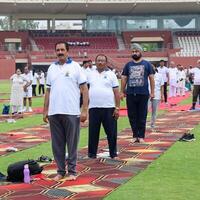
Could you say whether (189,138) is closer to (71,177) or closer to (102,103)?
(102,103)

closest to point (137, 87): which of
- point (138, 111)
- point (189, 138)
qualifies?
point (138, 111)

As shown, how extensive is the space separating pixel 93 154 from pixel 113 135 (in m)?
0.46

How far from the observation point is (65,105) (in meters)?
7.78

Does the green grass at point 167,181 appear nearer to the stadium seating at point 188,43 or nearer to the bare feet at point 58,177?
the bare feet at point 58,177

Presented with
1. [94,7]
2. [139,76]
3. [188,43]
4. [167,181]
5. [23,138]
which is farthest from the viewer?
[188,43]

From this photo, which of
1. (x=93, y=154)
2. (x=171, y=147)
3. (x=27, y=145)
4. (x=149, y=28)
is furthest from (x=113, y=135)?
(x=149, y=28)

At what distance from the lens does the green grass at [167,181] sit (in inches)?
269

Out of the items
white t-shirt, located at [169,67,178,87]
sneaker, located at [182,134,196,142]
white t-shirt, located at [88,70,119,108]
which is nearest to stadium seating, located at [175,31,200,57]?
white t-shirt, located at [169,67,178,87]

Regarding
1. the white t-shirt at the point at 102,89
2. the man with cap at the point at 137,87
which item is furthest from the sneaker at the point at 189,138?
the white t-shirt at the point at 102,89

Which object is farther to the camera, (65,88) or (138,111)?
(138,111)

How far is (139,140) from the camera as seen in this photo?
465 inches

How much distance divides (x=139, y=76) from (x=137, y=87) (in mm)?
226

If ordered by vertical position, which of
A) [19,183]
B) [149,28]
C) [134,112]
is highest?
[149,28]

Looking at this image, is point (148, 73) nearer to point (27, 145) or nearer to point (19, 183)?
point (27, 145)
